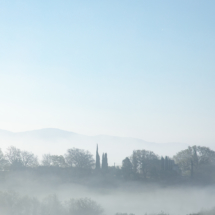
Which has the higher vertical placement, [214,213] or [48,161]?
[48,161]

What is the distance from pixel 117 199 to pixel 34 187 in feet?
47.7

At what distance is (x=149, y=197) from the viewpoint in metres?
51.2

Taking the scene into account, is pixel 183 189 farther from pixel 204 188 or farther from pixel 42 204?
pixel 42 204

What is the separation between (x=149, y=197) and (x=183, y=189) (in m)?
9.46

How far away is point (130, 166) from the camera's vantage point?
2542 inches

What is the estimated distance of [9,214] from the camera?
28.0 meters

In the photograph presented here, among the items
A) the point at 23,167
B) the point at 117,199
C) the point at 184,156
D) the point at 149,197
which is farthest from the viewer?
the point at 184,156

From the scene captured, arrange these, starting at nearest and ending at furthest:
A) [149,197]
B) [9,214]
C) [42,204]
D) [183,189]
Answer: [9,214] < [42,204] < [149,197] < [183,189]

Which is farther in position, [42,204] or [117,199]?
[117,199]

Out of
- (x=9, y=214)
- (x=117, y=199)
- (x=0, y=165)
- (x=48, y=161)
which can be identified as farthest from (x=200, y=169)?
(x=9, y=214)

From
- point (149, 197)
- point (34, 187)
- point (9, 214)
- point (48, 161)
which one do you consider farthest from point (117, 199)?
point (48, 161)

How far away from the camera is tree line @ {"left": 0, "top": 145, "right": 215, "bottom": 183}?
62.4 meters

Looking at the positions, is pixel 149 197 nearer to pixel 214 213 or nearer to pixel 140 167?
pixel 140 167

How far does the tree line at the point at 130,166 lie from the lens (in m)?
62.4
